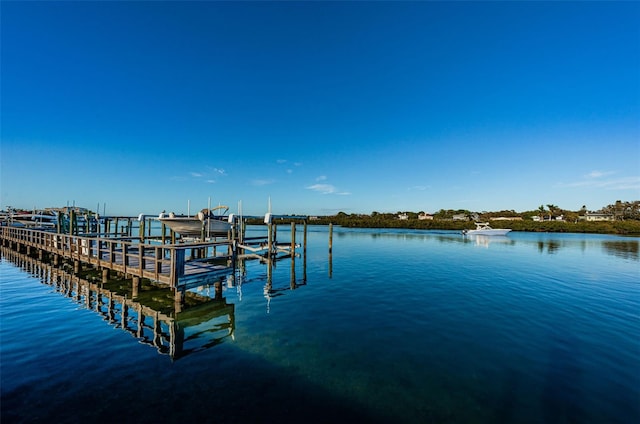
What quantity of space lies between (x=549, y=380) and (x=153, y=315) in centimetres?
1215

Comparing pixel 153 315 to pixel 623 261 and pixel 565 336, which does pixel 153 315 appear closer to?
pixel 565 336

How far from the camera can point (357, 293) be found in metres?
14.0

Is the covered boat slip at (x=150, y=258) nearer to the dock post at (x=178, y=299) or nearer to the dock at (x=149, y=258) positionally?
the dock at (x=149, y=258)

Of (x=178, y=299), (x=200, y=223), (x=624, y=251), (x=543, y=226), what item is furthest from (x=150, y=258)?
(x=543, y=226)

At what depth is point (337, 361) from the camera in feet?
23.2

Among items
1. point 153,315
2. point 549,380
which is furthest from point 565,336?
point 153,315

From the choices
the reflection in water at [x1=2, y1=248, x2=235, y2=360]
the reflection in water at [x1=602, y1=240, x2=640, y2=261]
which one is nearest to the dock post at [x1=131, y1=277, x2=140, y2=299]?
the reflection in water at [x1=2, y1=248, x2=235, y2=360]

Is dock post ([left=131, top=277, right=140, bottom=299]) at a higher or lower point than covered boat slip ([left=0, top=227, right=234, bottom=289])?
lower

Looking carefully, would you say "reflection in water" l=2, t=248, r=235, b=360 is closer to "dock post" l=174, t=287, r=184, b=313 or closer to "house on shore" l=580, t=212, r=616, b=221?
"dock post" l=174, t=287, r=184, b=313

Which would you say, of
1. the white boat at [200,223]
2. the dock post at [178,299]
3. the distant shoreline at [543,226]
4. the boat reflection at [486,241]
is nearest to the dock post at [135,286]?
the dock post at [178,299]

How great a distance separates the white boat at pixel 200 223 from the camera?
1880 centimetres

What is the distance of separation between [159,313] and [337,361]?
698cm

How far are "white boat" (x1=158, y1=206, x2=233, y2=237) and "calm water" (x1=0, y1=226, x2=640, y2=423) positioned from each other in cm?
683

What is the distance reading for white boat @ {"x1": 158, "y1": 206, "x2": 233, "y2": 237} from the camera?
18.8m
